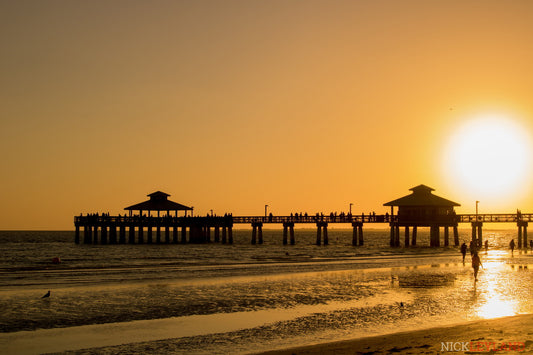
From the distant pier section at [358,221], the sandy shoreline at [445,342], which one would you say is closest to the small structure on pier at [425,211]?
the distant pier section at [358,221]

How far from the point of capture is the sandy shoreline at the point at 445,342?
10.7m

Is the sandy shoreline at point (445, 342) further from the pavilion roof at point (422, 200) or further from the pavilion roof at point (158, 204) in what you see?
the pavilion roof at point (158, 204)

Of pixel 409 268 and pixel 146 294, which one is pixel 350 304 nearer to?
pixel 146 294

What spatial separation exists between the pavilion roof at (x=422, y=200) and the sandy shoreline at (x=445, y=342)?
4835 centimetres

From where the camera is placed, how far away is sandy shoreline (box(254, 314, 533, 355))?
10734 millimetres

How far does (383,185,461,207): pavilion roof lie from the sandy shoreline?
159ft

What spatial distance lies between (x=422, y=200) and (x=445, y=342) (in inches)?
2028

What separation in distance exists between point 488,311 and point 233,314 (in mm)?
7393

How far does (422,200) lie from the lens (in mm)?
61125

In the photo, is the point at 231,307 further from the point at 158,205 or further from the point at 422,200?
the point at 158,205

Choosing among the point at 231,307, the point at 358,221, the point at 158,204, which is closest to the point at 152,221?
the point at 158,204

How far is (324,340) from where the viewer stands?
1245 cm

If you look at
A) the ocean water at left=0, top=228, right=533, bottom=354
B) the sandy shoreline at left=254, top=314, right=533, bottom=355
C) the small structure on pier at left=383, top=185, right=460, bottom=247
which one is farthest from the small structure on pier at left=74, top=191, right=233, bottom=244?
the sandy shoreline at left=254, top=314, right=533, bottom=355

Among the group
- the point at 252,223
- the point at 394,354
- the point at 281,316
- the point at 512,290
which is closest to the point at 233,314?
the point at 281,316
